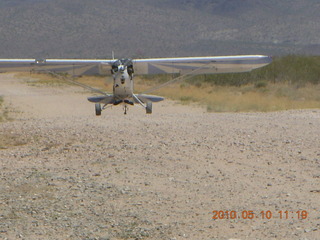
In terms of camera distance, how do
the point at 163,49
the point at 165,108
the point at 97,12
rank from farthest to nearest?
1. the point at 97,12
2. the point at 163,49
3. the point at 165,108

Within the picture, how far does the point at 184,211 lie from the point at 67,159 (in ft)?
11.8

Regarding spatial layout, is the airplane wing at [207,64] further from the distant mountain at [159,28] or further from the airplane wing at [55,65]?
the distant mountain at [159,28]

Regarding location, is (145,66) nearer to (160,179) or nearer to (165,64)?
(165,64)

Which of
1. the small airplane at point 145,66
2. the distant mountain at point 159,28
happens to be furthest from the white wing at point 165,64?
the distant mountain at point 159,28

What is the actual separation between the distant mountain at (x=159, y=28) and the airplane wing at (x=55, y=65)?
43.0m

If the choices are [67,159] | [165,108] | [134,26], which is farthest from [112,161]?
[134,26]

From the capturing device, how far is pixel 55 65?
1877cm

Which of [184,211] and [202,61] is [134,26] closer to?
[202,61]

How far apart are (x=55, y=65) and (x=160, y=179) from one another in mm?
10668

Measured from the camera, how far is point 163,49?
215 feet

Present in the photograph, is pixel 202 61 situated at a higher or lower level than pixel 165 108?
higher
